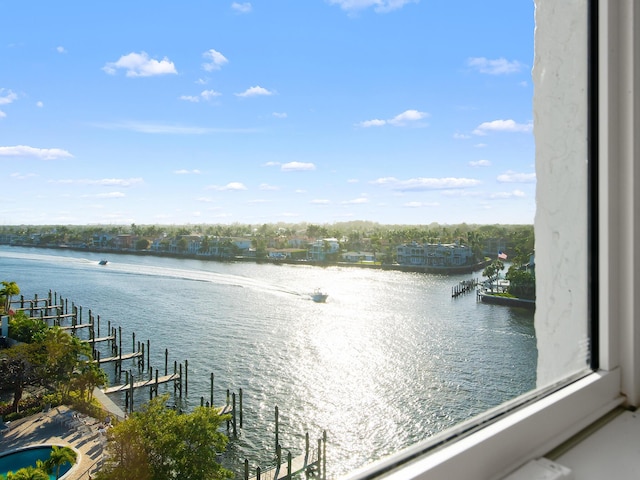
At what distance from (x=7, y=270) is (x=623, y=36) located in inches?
51.5

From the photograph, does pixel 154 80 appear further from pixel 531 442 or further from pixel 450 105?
pixel 450 105

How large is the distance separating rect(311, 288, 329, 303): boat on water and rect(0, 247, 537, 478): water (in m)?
0.03

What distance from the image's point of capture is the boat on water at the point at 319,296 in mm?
2164

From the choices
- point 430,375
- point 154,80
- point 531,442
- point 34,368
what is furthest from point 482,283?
point 34,368

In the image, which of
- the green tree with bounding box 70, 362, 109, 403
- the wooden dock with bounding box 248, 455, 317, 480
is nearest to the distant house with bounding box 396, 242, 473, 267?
the wooden dock with bounding box 248, 455, 317, 480

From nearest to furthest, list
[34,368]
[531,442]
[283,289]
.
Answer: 1. [531,442]
2. [34,368]
3. [283,289]

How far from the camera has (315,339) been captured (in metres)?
2.14

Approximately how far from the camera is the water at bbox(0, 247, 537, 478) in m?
1.03

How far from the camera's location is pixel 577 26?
818mm

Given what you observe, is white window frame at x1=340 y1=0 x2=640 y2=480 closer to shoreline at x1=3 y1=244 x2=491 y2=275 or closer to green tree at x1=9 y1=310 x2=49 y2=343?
green tree at x1=9 y1=310 x2=49 y2=343

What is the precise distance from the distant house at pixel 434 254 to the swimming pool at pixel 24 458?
1589 millimetres

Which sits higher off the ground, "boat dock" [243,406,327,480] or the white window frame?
the white window frame

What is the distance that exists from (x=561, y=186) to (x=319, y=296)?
1.49 m

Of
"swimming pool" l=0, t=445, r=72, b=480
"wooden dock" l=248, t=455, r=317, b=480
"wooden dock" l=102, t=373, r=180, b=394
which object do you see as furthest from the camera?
"wooden dock" l=248, t=455, r=317, b=480
